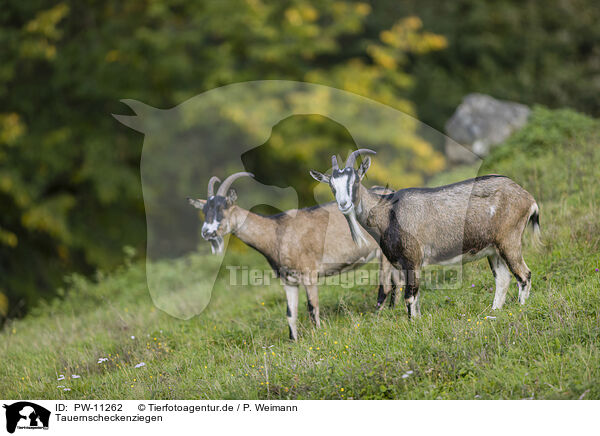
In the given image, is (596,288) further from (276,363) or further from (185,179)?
(185,179)

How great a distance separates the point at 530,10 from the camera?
19.0 metres

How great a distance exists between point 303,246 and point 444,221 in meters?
1.84

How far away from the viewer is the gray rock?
14.5m

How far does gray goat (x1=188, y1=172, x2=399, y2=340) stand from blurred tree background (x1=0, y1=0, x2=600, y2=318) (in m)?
6.30

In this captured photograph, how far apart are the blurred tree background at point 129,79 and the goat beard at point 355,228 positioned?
681cm

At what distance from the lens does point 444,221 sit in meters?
6.46

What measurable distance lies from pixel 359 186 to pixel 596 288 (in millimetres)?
2724

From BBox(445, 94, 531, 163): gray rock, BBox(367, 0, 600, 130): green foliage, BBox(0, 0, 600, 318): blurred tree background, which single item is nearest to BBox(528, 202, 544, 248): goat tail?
BBox(0, 0, 600, 318): blurred tree background

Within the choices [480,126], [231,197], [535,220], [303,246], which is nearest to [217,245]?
[231,197]

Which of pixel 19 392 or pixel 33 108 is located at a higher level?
pixel 33 108

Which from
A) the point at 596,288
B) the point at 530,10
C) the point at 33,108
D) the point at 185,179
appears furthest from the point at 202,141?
the point at 530,10
